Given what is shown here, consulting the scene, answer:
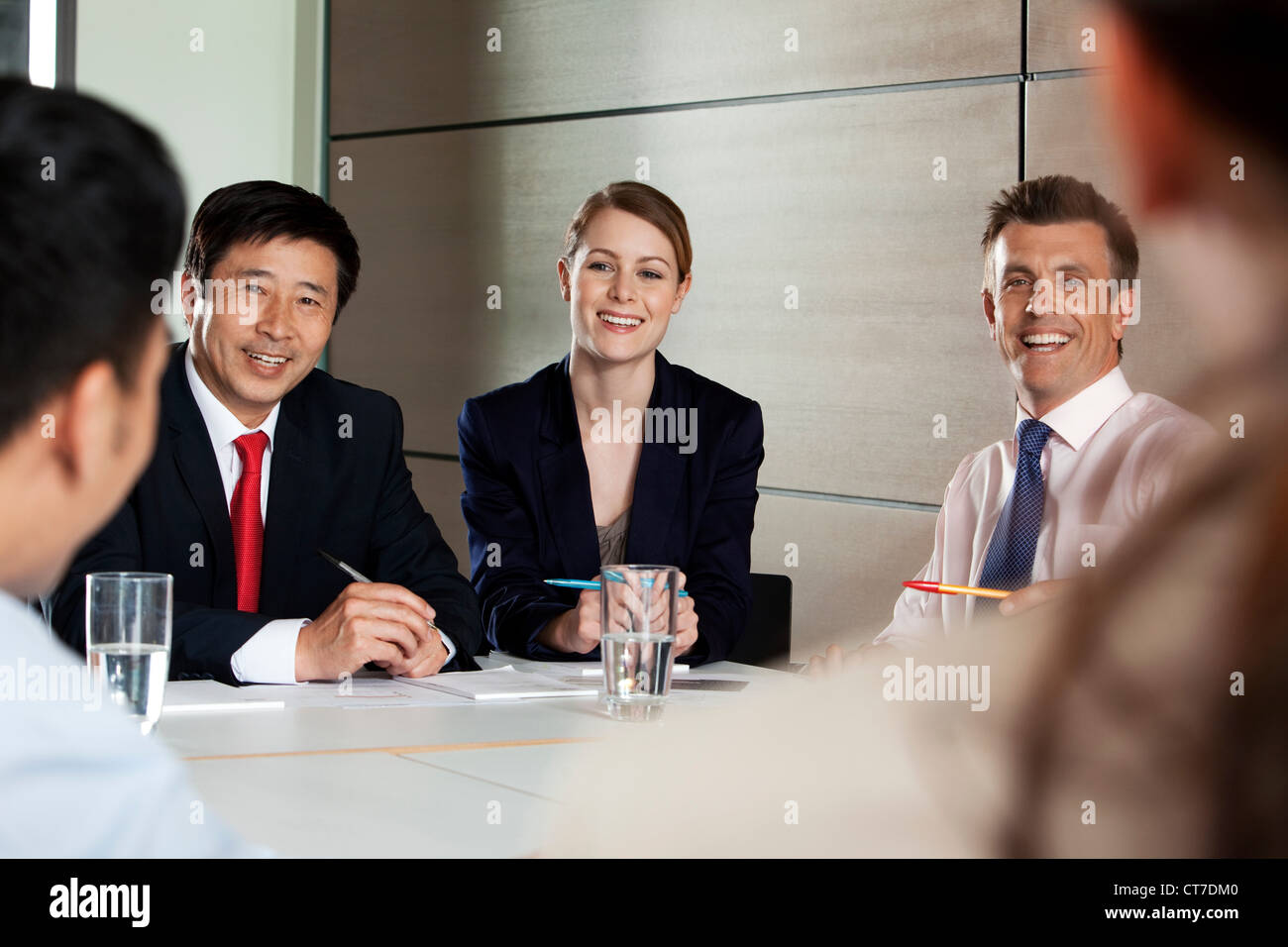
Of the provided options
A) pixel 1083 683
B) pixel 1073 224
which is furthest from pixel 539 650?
pixel 1083 683

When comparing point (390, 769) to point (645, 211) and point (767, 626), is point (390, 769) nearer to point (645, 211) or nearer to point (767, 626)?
point (767, 626)

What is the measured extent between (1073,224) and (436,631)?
1419mm

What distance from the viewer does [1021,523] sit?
2.36 m

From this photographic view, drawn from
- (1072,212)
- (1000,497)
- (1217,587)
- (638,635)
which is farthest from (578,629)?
(1217,587)

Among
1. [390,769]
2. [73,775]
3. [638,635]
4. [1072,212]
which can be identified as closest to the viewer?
[73,775]

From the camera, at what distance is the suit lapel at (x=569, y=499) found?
2623mm

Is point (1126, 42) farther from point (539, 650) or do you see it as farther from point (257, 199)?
point (257, 199)

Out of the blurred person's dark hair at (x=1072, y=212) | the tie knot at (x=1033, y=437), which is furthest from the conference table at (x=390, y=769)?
the blurred person's dark hair at (x=1072, y=212)

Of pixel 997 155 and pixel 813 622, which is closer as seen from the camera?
pixel 997 155

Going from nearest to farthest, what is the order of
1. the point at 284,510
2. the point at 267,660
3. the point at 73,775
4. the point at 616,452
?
the point at 73,775, the point at 267,660, the point at 284,510, the point at 616,452

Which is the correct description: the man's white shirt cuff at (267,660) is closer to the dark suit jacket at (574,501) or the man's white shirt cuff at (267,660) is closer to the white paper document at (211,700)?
the white paper document at (211,700)

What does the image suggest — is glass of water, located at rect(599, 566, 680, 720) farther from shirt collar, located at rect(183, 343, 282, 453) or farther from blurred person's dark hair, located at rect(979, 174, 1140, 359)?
blurred person's dark hair, located at rect(979, 174, 1140, 359)

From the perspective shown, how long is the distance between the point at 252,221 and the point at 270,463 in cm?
45

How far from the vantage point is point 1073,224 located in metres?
2.56
